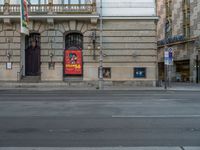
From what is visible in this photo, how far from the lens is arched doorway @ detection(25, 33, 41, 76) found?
30.8 metres

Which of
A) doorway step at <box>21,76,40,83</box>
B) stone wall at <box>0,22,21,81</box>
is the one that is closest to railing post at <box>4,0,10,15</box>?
stone wall at <box>0,22,21,81</box>

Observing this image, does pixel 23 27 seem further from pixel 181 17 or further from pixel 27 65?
pixel 181 17

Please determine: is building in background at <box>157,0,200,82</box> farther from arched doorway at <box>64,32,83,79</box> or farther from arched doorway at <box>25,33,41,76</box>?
arched doorway at <box>25,33,41,76</box>

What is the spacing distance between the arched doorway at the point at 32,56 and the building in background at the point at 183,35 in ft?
66.7

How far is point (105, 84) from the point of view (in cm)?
2938

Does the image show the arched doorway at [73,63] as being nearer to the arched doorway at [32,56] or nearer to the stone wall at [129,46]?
the stone wall at [129,46]

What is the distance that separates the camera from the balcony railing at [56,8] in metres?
29.1

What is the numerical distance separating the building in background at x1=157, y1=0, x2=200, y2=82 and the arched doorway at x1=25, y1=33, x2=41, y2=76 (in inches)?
800

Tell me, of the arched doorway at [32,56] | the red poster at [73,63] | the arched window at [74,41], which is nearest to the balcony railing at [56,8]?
the arched window at [74,41]

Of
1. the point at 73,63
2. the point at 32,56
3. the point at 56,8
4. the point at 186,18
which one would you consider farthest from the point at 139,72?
the point at 186,18

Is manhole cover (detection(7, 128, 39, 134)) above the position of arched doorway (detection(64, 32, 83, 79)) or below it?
below

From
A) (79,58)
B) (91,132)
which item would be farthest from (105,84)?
(91,132)

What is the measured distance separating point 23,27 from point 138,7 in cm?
1212

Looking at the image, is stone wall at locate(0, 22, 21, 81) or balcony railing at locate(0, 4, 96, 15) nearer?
balcony railing at locate(0, 4, 96, 15)
